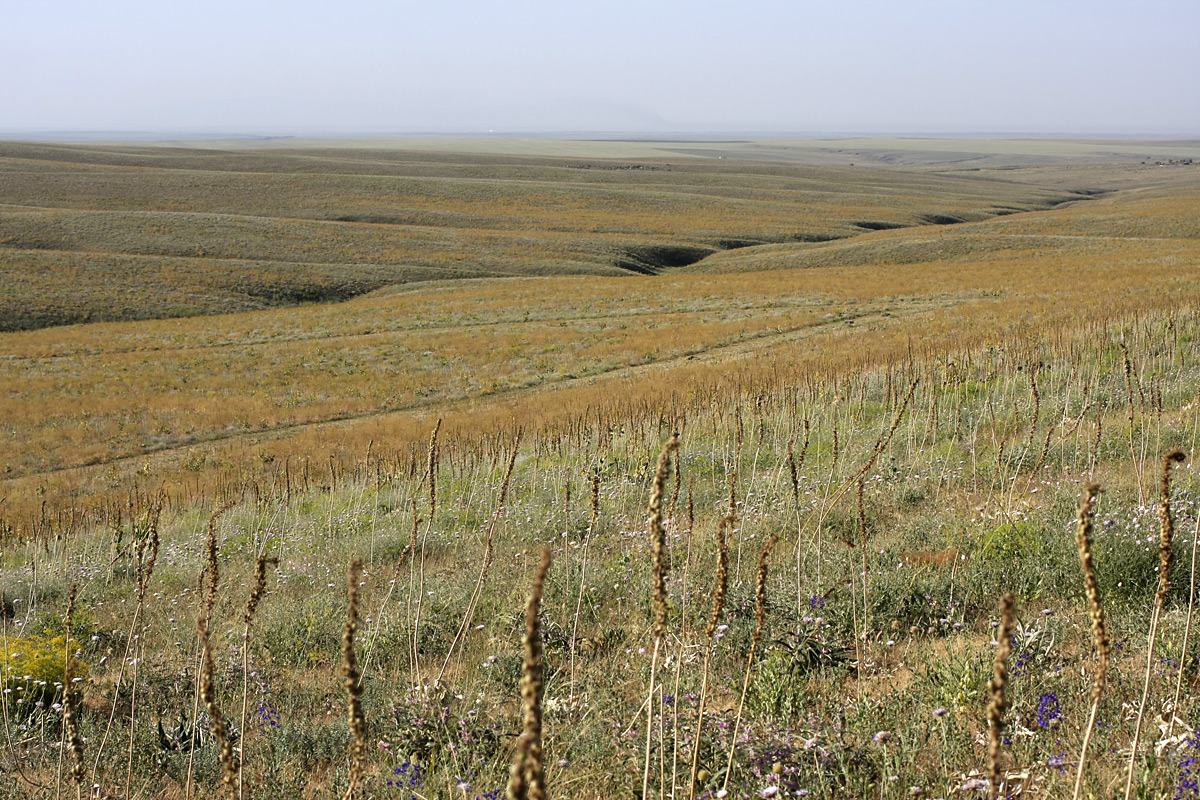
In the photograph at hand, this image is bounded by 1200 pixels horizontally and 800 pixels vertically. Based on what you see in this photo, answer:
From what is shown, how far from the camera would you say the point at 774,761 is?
109 inches

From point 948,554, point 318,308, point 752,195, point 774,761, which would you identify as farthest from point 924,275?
point 752,195

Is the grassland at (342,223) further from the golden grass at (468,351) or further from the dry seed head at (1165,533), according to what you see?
the dry seed head at (1165,533)

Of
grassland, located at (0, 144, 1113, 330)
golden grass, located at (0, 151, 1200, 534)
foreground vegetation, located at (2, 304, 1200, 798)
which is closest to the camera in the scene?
foreground vegetation, located at (2, 304, 1200, 798)

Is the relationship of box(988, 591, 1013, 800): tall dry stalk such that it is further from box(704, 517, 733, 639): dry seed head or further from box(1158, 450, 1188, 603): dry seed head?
box(1158, 450, 1188, 603): dry seed head

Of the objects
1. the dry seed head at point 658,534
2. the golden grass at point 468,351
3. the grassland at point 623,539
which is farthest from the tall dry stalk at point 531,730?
the golden grass at point 468,351

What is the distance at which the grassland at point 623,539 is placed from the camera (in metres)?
3.02

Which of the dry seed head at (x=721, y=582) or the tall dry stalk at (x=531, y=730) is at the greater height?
the tall dry stalk at (x=531, y=730)

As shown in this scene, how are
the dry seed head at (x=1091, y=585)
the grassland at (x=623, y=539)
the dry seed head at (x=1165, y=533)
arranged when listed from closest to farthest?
the dry seed head at (x=1091, y=585)
the dry seed head at (x=1165, y=533)
the grassland at (x=623, y=539)

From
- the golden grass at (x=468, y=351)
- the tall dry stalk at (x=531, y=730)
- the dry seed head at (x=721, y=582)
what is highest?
the tall dry stalk at (x=531, y=730)

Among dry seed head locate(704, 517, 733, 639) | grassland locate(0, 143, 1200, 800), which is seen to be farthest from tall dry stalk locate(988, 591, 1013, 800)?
grassland locate(0, 143, 1200, 800)

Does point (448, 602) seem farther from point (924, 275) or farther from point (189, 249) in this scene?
point (189, 249)

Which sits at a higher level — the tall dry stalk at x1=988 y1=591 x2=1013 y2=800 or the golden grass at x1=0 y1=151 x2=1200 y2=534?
the tall dry stalk at x1=988 y1=591 x2=1013 y2=800

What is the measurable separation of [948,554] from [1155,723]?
2.07 meters

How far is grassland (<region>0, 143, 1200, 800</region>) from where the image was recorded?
9.91 ft
